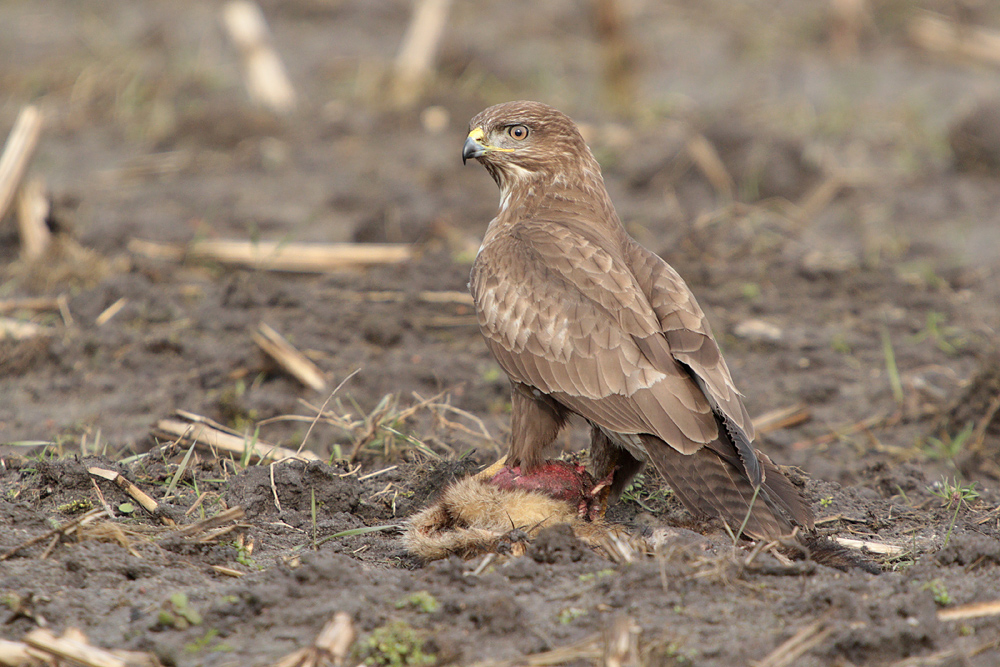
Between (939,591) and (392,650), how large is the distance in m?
1.83

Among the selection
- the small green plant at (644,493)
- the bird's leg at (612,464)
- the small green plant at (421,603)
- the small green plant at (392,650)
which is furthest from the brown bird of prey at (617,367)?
the small green plant at (392,650)

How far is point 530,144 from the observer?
5.61 metres

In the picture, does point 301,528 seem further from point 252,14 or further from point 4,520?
point 252,14

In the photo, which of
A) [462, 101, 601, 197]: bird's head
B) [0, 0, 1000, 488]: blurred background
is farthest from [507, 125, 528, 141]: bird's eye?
[0, 0, 1000, 488]: blurred background

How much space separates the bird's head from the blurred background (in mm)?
1455

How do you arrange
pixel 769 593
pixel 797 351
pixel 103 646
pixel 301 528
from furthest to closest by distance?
pixel 797 351
pixel 301 528
pixel 769 593
pixel 103 646

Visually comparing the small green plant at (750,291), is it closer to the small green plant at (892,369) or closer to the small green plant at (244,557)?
the small green plant at (892,369)

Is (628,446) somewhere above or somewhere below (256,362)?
above

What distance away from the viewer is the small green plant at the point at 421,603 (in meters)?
3.42

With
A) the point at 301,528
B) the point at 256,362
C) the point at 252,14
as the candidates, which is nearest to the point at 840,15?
the point at 252,14

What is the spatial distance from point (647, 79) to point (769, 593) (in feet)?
36.2

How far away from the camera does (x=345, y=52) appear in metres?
14.1

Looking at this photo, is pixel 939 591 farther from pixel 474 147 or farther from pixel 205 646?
pixel 474 147

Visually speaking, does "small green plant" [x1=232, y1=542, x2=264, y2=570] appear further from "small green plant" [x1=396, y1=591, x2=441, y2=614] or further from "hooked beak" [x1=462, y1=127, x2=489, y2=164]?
"hooked beak" [x1=462, y1=127, x2=489, y2=164]
